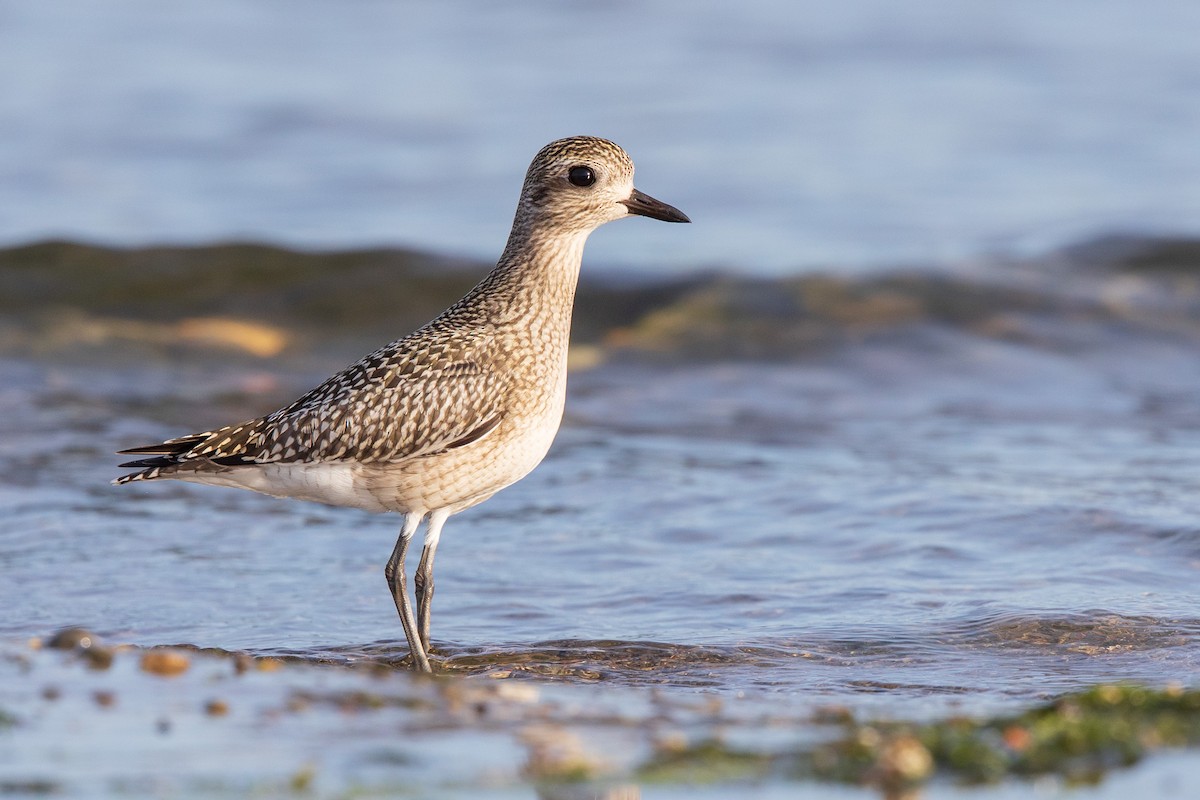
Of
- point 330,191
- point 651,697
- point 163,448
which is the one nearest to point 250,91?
point 330,191

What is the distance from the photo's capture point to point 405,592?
795cm

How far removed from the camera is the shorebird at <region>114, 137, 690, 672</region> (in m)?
7.45

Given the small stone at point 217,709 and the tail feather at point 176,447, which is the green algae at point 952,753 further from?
the tail feather at point 176,447

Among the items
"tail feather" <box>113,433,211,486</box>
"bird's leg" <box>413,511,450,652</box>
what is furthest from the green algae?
"tail feather" <box>113,433,211,486</box>

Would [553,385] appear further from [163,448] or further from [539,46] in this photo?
[539,46]

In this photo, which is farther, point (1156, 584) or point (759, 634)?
point (1156, 584)

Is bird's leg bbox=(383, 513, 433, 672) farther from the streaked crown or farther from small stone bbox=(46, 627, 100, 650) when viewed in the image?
small stone bbox=(46, 627, 100, 650)

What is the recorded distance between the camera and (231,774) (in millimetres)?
4938

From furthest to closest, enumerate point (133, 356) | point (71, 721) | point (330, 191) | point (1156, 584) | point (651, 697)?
point (330, 191)
point (133, 356)
point (1156, 584)
point (651, 697)
point (71, 721)

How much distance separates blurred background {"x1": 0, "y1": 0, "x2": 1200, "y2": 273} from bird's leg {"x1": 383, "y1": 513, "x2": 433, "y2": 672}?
881 centimetres

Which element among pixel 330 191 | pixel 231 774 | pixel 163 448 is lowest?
pixel 231 774

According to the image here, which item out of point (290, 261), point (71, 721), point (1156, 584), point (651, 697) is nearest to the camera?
point (71, 721)

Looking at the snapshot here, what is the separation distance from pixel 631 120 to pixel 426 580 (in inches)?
567

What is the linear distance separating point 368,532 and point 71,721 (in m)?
4.74
